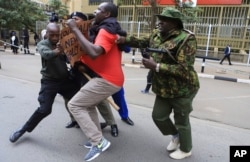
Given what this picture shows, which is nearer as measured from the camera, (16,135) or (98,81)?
(98,81)

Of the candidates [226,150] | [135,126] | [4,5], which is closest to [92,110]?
[135,126]

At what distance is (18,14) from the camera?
21.6 meters

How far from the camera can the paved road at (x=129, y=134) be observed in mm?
3412

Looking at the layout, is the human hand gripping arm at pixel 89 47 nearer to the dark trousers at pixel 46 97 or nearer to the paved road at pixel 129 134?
the dark trousers at pixel 46 97

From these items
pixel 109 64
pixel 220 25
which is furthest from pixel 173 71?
pixel 220 25

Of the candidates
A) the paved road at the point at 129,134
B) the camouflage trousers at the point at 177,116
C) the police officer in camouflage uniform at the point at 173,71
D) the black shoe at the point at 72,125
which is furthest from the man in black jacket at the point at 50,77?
the camouflage trousers at the point at 177,116

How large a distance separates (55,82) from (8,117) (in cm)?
150

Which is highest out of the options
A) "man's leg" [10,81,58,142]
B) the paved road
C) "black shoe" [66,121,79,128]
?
"man's leg" [10,81,58,142]

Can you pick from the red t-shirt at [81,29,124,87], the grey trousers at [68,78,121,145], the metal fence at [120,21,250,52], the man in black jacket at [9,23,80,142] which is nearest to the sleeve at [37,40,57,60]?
the man in black jacket at [9,23,80,142]

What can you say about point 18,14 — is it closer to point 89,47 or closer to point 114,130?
point 114,130

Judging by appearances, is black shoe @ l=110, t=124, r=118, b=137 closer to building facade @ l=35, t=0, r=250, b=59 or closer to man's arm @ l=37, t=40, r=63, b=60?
man's arm @ l=37, t=40, r=63, b=60

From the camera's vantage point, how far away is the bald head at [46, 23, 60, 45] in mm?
3441

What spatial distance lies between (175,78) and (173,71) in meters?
0.15

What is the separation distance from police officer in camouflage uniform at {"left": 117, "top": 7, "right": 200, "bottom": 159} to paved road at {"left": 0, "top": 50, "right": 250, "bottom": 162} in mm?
403
